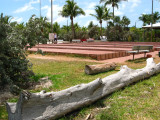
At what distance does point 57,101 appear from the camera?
3160 millimetres

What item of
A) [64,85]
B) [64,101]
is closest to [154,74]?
[64,85]

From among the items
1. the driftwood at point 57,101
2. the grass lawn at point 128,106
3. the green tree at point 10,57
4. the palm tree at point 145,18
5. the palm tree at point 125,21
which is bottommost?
the grass lawn at point 128,106

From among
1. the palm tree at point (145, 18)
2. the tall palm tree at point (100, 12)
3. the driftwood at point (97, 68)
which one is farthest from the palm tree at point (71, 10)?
the driftwood at point (97, 68)

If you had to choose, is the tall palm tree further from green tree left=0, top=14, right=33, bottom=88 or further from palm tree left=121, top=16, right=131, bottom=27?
green tree left=0, top=14, right=33, bottom=88

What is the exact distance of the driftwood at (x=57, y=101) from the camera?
2.82 m

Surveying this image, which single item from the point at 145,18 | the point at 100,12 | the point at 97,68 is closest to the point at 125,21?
the point at 100,12

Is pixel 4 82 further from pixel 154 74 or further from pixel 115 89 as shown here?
pixel 154 74

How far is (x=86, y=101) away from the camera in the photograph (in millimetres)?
3488

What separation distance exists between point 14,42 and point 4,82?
0.97 meters

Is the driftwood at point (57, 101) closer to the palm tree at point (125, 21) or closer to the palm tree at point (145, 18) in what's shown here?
the palm tree at point (125, 21)

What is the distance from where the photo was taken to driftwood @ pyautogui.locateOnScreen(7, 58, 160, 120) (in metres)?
2.82

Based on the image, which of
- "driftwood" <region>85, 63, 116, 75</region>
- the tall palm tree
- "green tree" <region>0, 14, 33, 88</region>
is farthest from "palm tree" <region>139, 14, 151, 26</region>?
"green tree" <region>0, 14, 33, 88</region>

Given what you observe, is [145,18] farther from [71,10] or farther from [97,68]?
[97,68]

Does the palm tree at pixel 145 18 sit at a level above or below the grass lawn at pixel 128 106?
above
